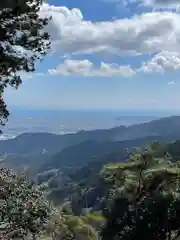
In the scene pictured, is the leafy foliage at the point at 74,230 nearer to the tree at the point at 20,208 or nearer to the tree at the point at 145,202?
the tree at the point at 145,202

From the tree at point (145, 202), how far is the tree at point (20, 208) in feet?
18.1

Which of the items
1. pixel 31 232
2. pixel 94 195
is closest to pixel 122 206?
pixel 31 232

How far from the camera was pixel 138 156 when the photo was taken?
1900 centimetres

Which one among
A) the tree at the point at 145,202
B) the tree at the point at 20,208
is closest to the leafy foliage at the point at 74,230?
the tree at the point at 145,202

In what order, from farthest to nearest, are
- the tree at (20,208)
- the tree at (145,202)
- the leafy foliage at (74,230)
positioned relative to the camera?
the leafy foliage at (74,230) < the tree at (145,202) < the tree at (20,208)

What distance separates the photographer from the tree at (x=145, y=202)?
1706cm

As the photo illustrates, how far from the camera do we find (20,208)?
1202 centimetres

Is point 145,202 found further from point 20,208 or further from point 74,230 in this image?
point 74,230

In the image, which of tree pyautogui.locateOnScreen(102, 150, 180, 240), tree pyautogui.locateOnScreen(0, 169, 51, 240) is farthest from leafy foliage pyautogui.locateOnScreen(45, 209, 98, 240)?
tree pyautogui.locateOnScreen(0, 169, 51, 240)

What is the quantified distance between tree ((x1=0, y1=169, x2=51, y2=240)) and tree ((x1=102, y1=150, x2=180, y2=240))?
5525 mm

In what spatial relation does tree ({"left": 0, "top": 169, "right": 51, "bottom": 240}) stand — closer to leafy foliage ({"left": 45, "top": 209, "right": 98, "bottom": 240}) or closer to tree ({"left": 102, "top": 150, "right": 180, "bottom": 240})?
tree ({"left": 102, "top": 150, "right": 180, "bottom": 240})

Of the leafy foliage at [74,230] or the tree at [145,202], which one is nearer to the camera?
the tree at [145,202]

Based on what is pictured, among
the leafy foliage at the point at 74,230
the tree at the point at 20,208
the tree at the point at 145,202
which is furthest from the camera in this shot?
the leafy foliage at the point at 74,230

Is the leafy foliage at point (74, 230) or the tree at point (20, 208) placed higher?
the tree at point (20, 208)
